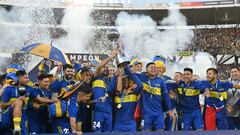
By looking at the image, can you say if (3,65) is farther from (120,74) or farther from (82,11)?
(120,74)

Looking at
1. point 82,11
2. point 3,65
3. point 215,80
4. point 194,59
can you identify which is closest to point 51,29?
point 82,11

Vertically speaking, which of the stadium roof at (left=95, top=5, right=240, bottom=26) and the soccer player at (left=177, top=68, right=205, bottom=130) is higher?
the stadium roof at (left=95, top=5, right=240, bottom=26)

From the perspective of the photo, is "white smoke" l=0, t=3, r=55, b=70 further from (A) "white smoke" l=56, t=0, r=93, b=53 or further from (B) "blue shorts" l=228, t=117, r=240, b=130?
(B) "blue shorts" l=228, t=117, r=240, b=130

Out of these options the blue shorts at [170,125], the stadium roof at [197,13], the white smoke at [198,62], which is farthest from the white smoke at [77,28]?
the blue shorts at [170,125]

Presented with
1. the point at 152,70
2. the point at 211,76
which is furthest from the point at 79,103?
the point at 211,76

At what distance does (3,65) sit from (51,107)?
25354 millimetres

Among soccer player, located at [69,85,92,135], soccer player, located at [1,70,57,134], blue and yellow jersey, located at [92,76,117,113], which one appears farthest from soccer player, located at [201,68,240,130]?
soccer player, located at [1,70,57,134]

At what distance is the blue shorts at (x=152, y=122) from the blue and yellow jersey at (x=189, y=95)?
1141 millimetres

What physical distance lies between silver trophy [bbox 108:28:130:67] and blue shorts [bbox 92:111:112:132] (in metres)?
0.91

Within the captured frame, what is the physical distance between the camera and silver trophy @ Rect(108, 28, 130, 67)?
6.12 meters

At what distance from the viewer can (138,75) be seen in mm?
7008

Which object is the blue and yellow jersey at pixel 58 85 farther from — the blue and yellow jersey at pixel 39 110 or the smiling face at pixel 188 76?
the smiling face at pixel 188 76

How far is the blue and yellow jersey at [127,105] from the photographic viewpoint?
6785mm

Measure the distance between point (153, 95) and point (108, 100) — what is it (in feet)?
2.49
